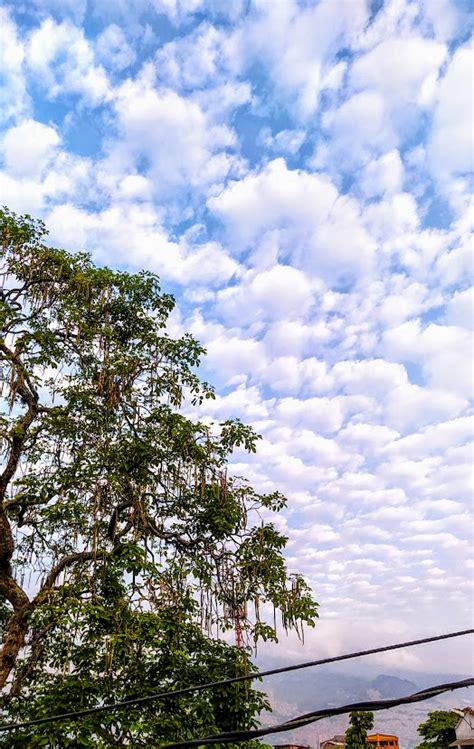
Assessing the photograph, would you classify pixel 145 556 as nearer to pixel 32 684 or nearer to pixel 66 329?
→ pixel 32 684

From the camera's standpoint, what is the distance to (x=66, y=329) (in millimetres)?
11258

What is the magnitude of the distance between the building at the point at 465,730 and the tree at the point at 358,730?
3.80m

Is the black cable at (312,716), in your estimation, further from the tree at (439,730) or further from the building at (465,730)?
the tree at (439,730)

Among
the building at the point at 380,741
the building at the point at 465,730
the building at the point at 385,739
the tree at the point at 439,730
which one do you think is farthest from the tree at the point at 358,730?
the building at the point at 385,739

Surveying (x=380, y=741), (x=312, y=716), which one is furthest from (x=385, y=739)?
(x=312, y=716)

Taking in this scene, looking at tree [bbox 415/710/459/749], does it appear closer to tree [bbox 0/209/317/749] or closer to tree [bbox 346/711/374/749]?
tree [bbox 346/711/374/749]

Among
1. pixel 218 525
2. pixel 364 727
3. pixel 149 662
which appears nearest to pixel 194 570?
pixel 218 525

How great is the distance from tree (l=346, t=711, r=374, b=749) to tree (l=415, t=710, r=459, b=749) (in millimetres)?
2334

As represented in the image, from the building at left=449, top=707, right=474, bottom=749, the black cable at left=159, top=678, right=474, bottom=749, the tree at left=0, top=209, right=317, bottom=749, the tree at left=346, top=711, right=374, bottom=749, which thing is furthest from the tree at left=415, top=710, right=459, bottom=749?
the black cable at left=159, top=678, right=474, bottom=749

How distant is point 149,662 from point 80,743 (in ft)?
4.12

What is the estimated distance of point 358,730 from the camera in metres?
28.7

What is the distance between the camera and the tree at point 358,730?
28188 mm

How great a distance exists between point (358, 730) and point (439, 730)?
3542 mm

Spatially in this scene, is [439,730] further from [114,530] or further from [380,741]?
[114,530]
